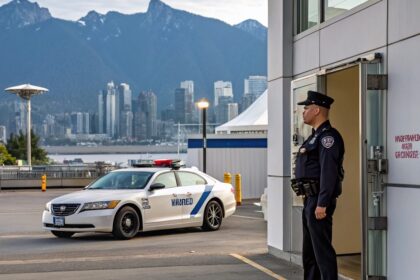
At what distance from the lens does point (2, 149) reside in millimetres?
56938

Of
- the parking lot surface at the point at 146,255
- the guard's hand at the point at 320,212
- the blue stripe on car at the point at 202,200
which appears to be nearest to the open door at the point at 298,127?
the parking lot surface at the point at 146,255

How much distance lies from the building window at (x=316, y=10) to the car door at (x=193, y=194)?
5780mm

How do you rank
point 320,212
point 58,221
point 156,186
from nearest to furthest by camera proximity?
point 320,212 → point 58,221 → point 156,186

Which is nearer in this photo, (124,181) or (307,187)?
(307,187)

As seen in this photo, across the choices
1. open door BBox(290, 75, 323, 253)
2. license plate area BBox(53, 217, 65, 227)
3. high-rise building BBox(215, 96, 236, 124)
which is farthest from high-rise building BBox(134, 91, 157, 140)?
open door BBox(290, 75, 323, 253)

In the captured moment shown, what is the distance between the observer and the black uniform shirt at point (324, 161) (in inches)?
270

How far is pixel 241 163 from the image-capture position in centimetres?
2745

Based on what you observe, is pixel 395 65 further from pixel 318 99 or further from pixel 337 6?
pixel 337 6

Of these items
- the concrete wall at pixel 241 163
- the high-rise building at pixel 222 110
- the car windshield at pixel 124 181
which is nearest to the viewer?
the car windshield at pixel 124 181

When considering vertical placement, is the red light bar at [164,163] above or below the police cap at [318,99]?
below

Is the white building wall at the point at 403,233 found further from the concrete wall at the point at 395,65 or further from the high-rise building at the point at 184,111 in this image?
the high-rise building at the point at 184,111

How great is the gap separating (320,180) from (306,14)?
3.89m

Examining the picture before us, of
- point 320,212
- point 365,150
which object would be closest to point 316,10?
point 365,150

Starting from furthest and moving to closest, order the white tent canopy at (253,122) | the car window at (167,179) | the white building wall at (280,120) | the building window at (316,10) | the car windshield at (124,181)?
the white tent canopy at (253,122)
the car window at (167,179)
the car windshield at (124,181)
the white building wall at (280,120)
the building window at (316,10)
